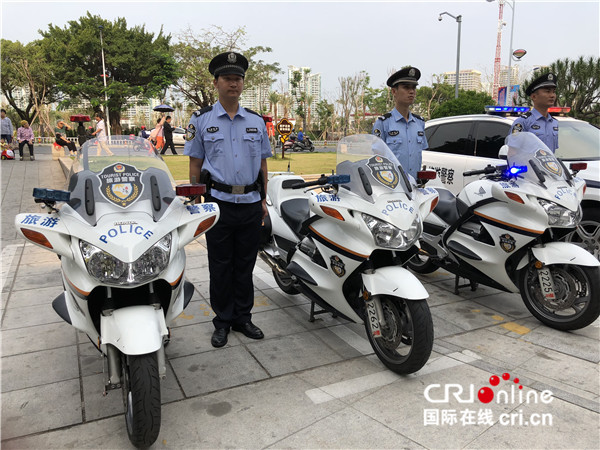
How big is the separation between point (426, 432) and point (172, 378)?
1.55 m

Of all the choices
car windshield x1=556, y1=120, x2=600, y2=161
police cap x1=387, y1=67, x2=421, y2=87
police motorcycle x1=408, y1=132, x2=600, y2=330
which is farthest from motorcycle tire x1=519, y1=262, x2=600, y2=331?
car windshield x1=556, y1=120, x2=600, y2=161

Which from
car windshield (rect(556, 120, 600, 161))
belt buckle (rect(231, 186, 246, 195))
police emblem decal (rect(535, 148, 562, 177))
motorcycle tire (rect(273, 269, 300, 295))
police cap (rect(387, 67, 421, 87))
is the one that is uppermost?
police cap (rect(387, 67, 421, 87))

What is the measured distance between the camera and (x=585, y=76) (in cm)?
2405

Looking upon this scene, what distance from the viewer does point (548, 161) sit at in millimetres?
3713

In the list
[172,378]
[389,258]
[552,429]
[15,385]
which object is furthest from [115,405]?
[552,429]

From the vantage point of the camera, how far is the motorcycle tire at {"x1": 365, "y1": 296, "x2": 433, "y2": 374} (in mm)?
2682

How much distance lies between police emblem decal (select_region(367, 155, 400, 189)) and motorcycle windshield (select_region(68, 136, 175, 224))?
4.45 ft

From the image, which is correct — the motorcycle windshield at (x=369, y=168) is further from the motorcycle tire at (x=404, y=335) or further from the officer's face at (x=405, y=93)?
the officer's face at (x=405, y=93)

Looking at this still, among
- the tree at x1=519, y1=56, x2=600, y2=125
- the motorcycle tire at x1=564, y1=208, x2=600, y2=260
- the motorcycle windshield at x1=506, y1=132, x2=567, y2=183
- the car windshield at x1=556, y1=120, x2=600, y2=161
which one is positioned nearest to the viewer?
the motorcycle windshield at x1=506, y1=132, x2=567, y2=183

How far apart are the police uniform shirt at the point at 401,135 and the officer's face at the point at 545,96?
4.80 ft

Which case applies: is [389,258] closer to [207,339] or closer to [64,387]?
[207,339]

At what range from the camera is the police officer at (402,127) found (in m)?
4.31

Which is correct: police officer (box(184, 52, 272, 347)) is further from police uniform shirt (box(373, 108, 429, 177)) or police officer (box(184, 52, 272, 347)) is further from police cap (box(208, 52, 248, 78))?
police uniform shirt (box(373, 108, 429, 177))

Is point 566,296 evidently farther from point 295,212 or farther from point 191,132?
point 191,132
